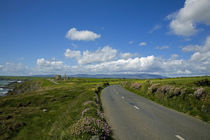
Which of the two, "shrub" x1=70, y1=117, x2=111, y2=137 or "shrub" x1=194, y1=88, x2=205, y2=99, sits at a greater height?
"shrub" x1=194, y1=88, x2=205, y2=99

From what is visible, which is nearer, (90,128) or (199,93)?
(90,128)

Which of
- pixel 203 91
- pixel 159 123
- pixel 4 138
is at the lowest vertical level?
pixel 4 138

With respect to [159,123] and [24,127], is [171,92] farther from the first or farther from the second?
[24,127]

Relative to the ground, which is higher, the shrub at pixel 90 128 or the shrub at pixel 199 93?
the shrub at pixel 199 93

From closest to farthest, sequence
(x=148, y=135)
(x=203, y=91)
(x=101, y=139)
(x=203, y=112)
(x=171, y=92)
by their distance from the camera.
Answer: (x=101, y=139) < (x=148, y=135) < (x=203, y=112) < (x=203, y=91) < (x=171, y=92)

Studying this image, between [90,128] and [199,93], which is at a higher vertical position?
[199,93]

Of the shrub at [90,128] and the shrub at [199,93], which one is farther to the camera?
the shrub at [199,93]

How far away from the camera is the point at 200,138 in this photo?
22.5 feet

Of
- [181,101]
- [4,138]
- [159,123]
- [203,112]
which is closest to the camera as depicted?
[159,123]

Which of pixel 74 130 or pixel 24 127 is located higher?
pixel 74 130

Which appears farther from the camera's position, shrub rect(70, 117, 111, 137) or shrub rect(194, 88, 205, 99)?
shrub rect(194, 88, 205, 99)

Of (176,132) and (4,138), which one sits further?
(4,138)

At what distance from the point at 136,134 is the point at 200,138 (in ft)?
10.7

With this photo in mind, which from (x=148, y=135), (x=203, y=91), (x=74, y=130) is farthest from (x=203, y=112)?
(x=74, y=130)
